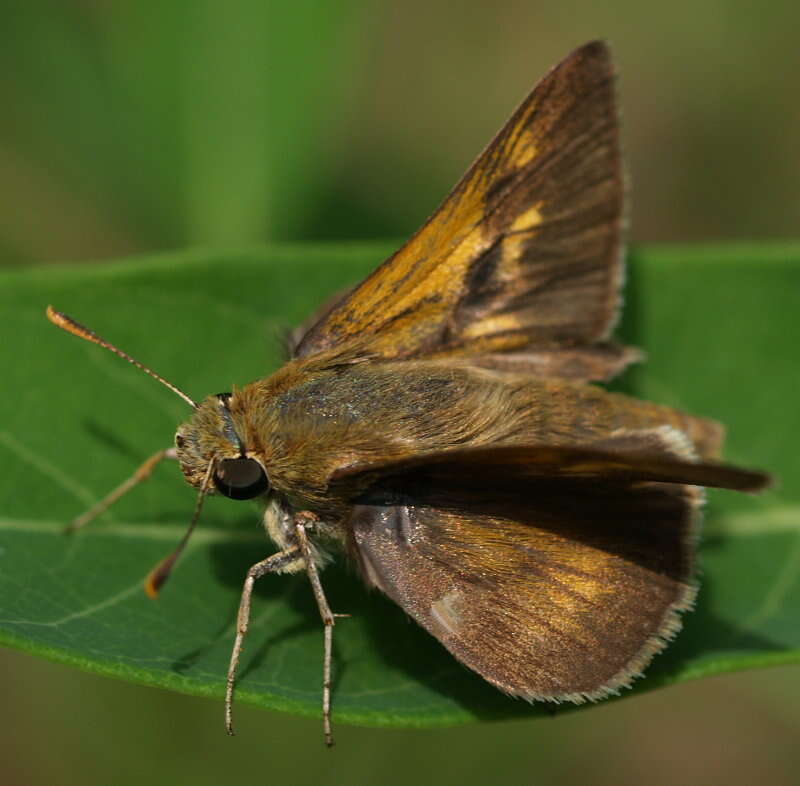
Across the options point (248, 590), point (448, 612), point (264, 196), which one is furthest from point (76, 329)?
point (448, 612)

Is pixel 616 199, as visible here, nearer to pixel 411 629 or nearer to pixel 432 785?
pixel 411 629

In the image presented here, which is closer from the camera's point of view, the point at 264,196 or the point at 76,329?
the point at 76,329

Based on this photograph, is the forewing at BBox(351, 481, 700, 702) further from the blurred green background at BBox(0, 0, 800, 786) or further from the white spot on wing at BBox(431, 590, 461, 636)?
the blurred green background at BBox(0, 0, 800, 786)

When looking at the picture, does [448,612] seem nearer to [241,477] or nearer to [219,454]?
→ [241,477]

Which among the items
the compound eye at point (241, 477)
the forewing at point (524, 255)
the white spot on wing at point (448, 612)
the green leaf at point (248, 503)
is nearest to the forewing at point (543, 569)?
the white spot on wing at point (448, 612)

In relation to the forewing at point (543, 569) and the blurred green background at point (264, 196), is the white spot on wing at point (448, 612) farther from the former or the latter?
the blurred green background at point (264, 196)
